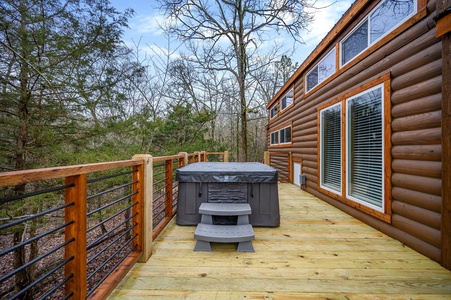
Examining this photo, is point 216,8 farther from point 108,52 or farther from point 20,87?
point 20,87

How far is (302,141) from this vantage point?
5.52 meters

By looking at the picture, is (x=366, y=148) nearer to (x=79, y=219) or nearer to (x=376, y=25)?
(x=376, y=25)

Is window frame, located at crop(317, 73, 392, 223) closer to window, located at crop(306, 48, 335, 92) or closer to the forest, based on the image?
window, located at crop(306, 48, 335, 92)

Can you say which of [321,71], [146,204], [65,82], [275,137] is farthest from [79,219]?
[275,137]

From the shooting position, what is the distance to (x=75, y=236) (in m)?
1.23

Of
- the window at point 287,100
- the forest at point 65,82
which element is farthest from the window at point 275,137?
the forest at point 65,82

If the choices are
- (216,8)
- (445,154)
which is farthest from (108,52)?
(216,8)

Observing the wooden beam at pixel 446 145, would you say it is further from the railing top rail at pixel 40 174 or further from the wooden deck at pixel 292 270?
the railing top rail at pixel 40 174

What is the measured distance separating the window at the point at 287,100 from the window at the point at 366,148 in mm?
3390

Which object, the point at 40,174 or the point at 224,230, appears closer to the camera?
the point at 40,174

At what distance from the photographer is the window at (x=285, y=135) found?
264 inches

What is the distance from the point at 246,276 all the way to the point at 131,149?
4.89 metres

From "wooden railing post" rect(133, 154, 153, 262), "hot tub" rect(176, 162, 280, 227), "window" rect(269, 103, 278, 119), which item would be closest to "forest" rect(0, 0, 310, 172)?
"wooden railing post" rect(133, 154, 153, 262)

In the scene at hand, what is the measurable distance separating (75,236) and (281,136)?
7243 millimetres
